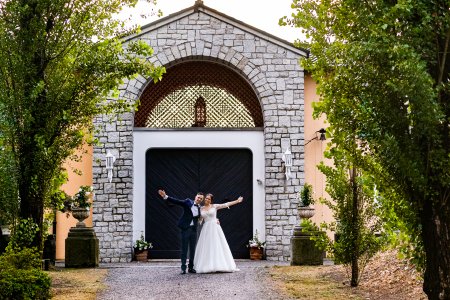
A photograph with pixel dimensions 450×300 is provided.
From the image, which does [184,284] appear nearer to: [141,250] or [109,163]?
[141,250]

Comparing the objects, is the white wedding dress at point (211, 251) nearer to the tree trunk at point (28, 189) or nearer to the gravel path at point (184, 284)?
the gravel path at point (184, 284)

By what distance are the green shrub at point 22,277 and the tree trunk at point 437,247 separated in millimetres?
4540

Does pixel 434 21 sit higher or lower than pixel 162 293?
higher

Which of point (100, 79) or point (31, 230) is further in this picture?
point (100, 79)

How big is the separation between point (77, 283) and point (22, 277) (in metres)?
3.54

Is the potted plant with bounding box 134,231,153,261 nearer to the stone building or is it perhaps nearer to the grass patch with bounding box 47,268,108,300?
the stone building

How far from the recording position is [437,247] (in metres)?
8.15

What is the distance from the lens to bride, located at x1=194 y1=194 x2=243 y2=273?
580 inches

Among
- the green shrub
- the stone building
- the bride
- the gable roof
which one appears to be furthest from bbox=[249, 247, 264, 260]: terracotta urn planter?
the green shrub

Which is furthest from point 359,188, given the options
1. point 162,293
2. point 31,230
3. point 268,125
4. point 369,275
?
point 268,125

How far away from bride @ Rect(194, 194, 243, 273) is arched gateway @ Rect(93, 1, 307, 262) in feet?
11.9

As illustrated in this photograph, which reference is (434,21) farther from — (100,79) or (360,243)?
(100,79)

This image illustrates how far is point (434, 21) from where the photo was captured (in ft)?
27.3

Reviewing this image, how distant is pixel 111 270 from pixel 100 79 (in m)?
4.70
